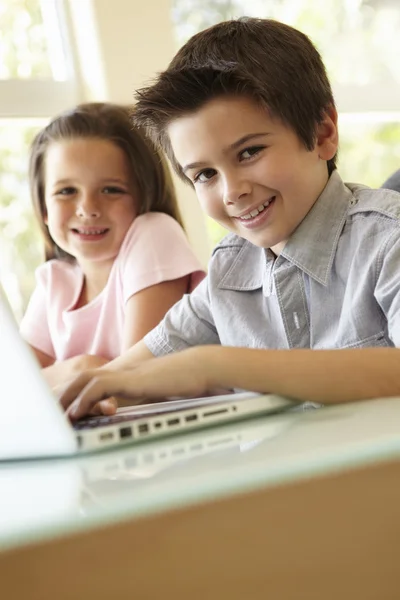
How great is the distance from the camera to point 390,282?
3.41 ft

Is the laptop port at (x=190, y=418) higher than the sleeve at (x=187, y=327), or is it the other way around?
the laptop port at (x=190, y=418)

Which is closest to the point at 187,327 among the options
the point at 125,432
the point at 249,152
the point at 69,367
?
the point at 69,367

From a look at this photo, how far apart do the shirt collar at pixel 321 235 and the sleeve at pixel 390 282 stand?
4.3 inches

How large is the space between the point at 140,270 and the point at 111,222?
171 mm

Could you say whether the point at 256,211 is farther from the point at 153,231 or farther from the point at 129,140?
the point at 129,140

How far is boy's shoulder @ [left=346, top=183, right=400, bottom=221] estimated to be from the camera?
109cm

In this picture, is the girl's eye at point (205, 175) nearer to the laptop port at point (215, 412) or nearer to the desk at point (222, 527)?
the laptop port at point (215, 412)

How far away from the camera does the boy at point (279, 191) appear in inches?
43.4

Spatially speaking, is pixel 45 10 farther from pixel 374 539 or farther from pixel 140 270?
pixel 374 539

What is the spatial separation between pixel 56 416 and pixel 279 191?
0.63 m

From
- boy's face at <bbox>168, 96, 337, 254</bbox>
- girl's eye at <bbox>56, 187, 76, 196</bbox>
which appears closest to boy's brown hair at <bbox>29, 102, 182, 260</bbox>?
girl's eye at <bbox>56, 187, 76, 196</bbox>

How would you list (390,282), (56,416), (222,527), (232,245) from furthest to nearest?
(232,245), (390,282), (56,416), (222,527)

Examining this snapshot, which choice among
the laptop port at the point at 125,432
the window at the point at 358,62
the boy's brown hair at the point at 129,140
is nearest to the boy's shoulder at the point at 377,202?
the laptop port at the point at 125,432

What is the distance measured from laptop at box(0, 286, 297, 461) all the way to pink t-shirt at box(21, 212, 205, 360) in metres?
0.87
